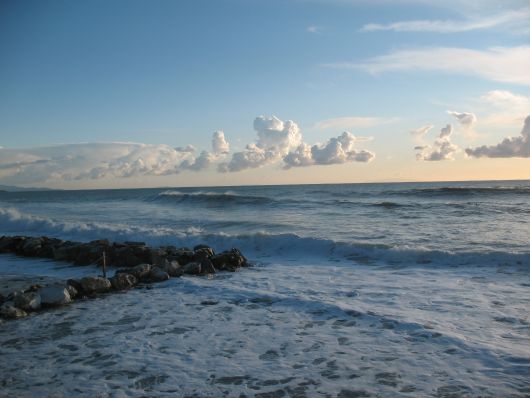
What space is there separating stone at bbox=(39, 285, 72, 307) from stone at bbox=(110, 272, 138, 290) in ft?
3.35

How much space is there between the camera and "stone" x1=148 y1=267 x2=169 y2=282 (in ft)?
30.9

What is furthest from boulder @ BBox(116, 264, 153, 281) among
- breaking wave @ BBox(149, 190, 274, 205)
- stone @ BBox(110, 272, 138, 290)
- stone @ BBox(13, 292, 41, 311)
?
breaking wave @ BBox(149, 190, 274, 205)

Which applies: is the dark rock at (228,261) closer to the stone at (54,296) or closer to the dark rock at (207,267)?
the dark rock at (207,267)

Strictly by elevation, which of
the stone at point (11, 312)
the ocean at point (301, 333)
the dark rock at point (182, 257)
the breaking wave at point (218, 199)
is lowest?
the ocean at point (301, 333)

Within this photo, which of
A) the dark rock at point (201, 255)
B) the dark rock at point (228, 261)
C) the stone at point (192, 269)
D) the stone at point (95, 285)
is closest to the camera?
the stone at point (95, 285)

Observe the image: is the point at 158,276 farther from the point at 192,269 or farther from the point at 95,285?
the point at 95,285

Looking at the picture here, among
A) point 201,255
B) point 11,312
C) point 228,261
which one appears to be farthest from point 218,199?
point 11,312

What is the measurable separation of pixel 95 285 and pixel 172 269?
1925 millimetres

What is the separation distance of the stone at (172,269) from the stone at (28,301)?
2.97m

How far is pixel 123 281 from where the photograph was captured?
877cm

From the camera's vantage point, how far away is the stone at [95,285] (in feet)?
26.9

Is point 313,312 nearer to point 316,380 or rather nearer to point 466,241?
point 316,380

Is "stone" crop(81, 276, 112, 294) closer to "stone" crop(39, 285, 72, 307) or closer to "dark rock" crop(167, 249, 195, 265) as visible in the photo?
"stone" crop(39, 285, 72, 307)

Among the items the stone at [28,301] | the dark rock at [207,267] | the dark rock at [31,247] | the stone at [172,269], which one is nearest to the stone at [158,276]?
the stone at [172,269]
